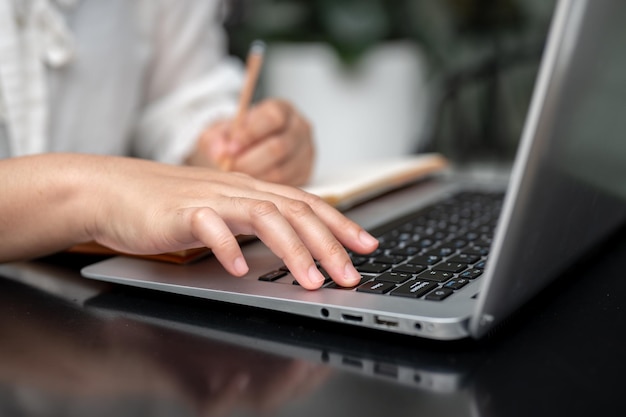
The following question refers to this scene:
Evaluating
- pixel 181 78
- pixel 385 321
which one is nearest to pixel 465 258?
pixel 385 321

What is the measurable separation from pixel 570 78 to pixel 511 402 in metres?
0.14

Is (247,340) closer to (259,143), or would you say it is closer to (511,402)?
(511,402)

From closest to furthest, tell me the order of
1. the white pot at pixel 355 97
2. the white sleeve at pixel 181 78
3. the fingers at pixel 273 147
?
the fingers at pixel 273 147, the white sleeve at pixel 181 78, the white pot at pixel 355 97

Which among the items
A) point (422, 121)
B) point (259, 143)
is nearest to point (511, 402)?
point (259, 143)

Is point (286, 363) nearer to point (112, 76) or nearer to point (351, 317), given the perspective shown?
point (351, 317)

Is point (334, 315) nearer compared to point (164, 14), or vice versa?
point (334, 315)

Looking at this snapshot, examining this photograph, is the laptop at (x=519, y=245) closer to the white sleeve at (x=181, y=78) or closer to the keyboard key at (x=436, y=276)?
the keyboard key at (x=436, y=276)

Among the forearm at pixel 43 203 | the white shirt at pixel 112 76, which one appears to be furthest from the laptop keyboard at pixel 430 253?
the white shirt at pixel 112 76

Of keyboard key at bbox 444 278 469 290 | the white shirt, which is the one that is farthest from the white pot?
keyboard key at bbox 444 278 469 290

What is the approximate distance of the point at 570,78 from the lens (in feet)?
1.03

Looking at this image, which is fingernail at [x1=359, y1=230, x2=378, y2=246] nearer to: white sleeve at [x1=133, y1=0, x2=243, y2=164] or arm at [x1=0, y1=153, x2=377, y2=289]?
arm at [x1=0, y1=153, x2=377, y2=289]

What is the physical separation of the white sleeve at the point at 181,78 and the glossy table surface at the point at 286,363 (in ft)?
1.86

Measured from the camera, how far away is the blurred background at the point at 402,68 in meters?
1.63

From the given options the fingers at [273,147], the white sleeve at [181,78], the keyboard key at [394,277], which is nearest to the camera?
the keyboard key at [394,277]
